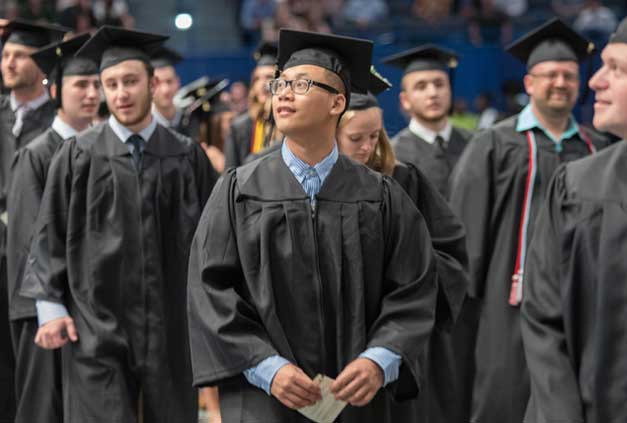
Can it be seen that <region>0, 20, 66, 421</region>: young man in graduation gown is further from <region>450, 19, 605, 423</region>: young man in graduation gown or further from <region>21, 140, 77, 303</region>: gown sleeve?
<region>450, 19, 605, 423</region>: young man in graduation gown

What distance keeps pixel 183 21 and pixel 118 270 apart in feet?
39.5

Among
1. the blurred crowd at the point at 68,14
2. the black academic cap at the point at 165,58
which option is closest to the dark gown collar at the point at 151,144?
the black academic cap at the point at 165,58

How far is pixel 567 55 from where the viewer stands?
294 inches

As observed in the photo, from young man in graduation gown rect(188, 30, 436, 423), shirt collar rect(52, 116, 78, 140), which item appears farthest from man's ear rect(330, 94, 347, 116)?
shirt collar rect(52, 116, 78, 140)

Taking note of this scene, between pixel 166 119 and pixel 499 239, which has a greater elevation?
pixel 166 119

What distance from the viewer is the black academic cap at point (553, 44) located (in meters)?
7.45

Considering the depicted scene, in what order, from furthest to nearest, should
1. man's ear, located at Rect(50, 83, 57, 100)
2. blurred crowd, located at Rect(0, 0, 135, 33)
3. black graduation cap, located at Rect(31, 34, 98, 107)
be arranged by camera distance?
blurred crowd, located at Rect(0, 0, 135, 33) < man's ear, located at Rect(50, 83, 57, 100) < black graduation cap, located at Rect(31, 34, 98, 107)

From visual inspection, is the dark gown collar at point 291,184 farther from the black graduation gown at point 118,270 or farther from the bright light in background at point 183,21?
the bright light in background at point 183,21

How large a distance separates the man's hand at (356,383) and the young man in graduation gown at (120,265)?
195 cm

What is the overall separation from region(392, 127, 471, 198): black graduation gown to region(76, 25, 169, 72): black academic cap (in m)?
2.28

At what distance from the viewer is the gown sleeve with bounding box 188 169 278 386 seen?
163 inches

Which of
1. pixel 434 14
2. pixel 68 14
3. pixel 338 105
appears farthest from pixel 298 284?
pixel 434 14

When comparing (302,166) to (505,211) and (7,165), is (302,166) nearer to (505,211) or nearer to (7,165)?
(505,211)

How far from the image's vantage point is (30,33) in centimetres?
809
